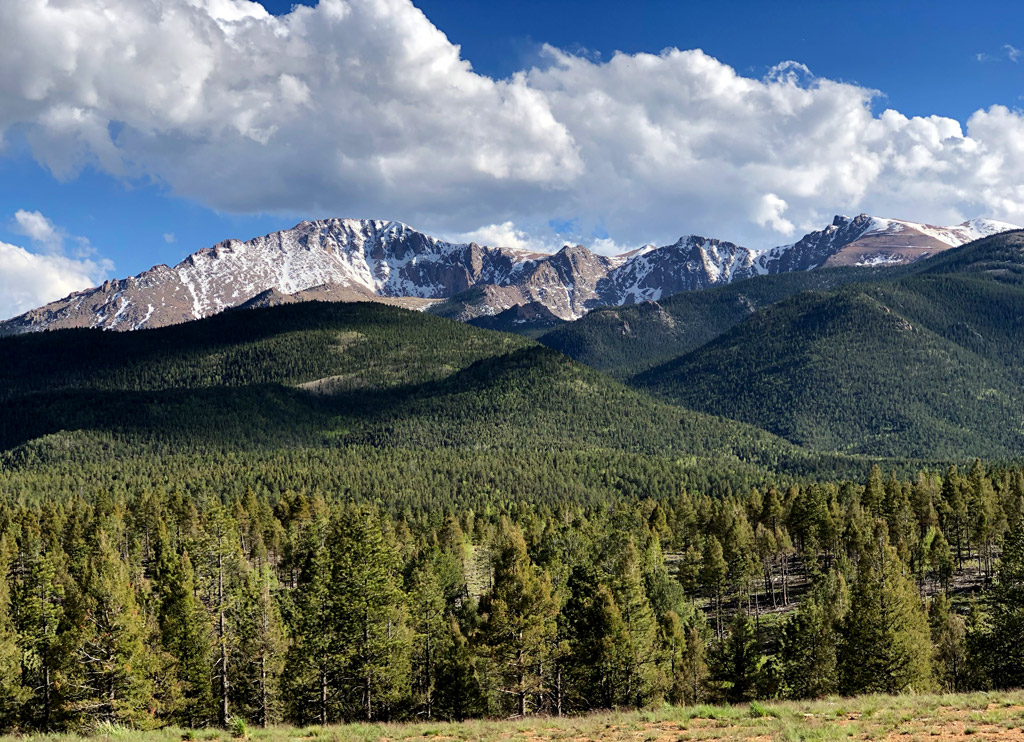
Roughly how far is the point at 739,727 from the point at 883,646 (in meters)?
31.9

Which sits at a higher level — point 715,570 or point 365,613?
point 365,613

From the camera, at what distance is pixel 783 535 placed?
109000 mm

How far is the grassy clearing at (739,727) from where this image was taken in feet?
81.0

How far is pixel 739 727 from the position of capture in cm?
2720

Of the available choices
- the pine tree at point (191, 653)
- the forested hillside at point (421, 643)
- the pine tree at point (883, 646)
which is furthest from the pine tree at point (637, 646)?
the pine tree at point (191, 653)

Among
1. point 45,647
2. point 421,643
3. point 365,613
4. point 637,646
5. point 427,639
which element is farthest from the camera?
point 421,643

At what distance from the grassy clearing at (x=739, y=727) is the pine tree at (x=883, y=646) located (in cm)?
2428

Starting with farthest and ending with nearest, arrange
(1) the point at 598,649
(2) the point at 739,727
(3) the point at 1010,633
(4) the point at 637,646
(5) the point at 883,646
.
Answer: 1. (3) the point at 1010,633
2. (5) the point at 883,646
3. (4) the point at 637,646
4. (1) the point at 598,649
5. (2) the point at 739,727

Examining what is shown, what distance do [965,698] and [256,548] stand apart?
362 feet

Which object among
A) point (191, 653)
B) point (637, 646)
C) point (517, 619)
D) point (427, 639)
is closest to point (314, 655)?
point (191, 653)

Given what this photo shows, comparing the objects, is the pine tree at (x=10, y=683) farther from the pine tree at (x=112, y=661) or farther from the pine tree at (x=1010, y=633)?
the pine tree at (x=1010, y=633)

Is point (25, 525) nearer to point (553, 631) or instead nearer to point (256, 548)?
point (256, 548)

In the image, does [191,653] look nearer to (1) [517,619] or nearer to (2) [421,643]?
(2) [421,643]

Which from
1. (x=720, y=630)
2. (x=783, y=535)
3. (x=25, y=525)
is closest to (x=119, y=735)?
(x=720, y=630)
